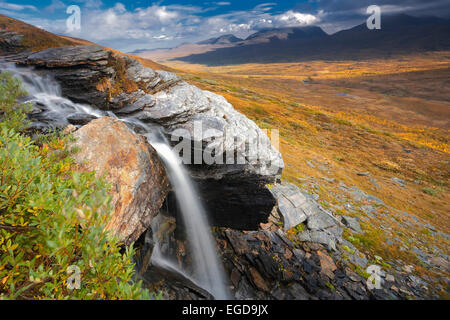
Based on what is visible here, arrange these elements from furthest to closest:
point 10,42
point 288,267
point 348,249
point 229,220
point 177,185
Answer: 1. point 10,42
2. point 348,249
3. point 229,220
4. point 288,267
5. point 177,185

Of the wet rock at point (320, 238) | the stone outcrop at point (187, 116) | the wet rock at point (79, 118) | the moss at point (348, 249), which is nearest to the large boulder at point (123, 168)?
the wet rock at point (79, 118)

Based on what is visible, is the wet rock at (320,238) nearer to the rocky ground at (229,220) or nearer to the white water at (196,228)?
the rocky ground at (229,220)

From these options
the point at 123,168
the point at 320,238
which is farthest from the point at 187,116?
the point at 320,238

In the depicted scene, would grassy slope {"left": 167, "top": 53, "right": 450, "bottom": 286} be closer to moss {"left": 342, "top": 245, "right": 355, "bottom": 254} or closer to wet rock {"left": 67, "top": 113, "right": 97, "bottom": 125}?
moss {"left": 342, "top": 245, "right": 355, "bottom": 254}

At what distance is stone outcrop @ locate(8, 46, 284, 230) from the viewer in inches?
421

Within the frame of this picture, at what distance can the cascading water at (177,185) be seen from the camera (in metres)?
10.3

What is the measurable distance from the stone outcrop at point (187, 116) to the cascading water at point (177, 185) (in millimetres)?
488

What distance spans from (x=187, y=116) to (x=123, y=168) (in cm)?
450

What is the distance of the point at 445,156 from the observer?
42.2 metres

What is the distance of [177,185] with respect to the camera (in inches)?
449

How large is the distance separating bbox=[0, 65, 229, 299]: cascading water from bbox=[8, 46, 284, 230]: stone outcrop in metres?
0.49

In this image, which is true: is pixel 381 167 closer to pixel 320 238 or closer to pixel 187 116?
pixel 320 238

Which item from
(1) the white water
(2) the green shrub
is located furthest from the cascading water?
(2) the green shrub

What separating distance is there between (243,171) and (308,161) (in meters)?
17.5
